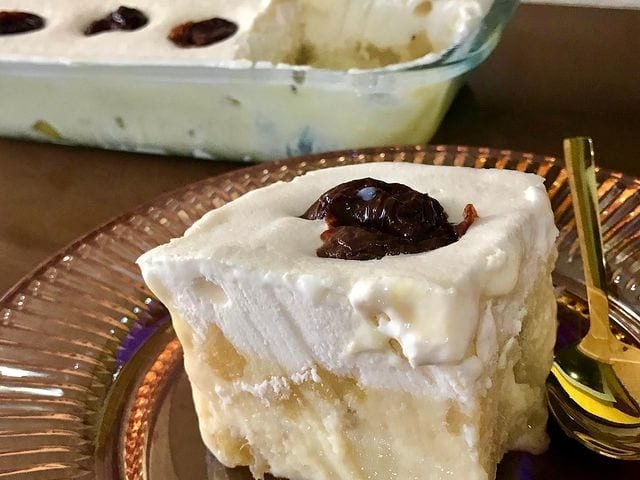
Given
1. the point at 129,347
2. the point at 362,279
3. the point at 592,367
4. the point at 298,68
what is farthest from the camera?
the point at 298,68

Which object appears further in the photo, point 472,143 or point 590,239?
point 472,143

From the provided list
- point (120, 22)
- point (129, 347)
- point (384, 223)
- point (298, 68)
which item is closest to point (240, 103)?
point (298, 68)

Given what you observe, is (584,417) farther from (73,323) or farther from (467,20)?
(467,20)

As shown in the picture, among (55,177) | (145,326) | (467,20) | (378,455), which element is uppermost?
(467,20)

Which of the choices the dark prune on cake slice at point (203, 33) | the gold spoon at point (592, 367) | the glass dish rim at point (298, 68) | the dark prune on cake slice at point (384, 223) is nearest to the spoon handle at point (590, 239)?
the gold spoon at point (592, 367)

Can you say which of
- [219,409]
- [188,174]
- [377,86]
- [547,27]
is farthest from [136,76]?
[547,27]

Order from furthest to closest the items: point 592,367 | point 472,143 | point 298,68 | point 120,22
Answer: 1. point 120,22
2. point 472,143
3. point 298,68
4. point 592,367

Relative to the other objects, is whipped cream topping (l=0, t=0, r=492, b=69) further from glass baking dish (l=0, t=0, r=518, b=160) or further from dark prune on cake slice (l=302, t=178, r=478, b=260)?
dark prune on cake slice (l=302, t=178, r=478, b=260)

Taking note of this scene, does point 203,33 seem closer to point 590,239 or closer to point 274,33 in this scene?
point 274,33
